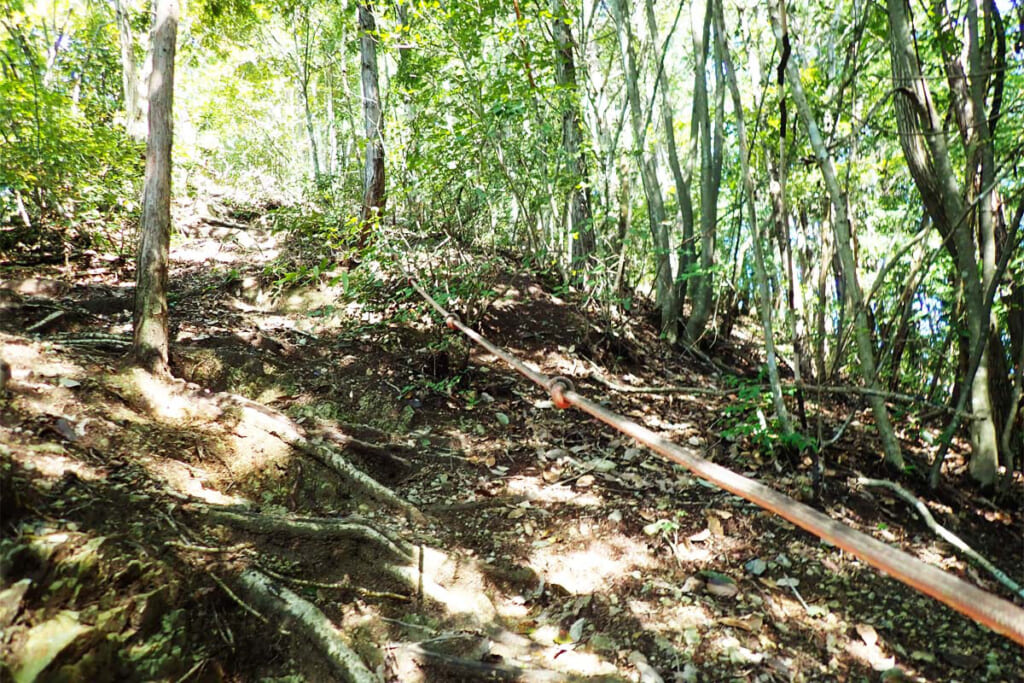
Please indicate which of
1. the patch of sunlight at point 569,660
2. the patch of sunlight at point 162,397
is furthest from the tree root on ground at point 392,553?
the patch of sunlight at point 162,397

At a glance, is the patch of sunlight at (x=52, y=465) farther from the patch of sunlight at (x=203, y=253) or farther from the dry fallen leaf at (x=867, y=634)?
the patch of sunlight at (x=203, y=253)

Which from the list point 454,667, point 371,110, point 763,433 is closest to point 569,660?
point 454,667

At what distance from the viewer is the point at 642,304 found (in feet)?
25.2

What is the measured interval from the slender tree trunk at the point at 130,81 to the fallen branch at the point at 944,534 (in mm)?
11371

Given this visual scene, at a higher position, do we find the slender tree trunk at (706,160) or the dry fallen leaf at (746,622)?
the slender tree trunk at (706,160)

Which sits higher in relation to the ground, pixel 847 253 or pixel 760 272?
pixel 847 253

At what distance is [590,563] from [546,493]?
688 mm

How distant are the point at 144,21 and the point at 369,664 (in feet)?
41.9

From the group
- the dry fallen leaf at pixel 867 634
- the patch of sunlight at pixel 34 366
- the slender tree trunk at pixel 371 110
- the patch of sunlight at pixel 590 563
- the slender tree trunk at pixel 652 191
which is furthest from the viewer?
the slender tree trunk at pixel 371 110

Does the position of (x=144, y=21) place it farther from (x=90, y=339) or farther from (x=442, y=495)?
(x=442, y=495)

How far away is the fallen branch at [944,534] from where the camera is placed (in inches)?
107

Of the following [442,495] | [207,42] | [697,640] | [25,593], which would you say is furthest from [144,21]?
[697,640]

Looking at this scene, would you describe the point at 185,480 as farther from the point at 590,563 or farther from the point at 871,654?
the point at 871,654

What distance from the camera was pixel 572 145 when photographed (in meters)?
6.15
